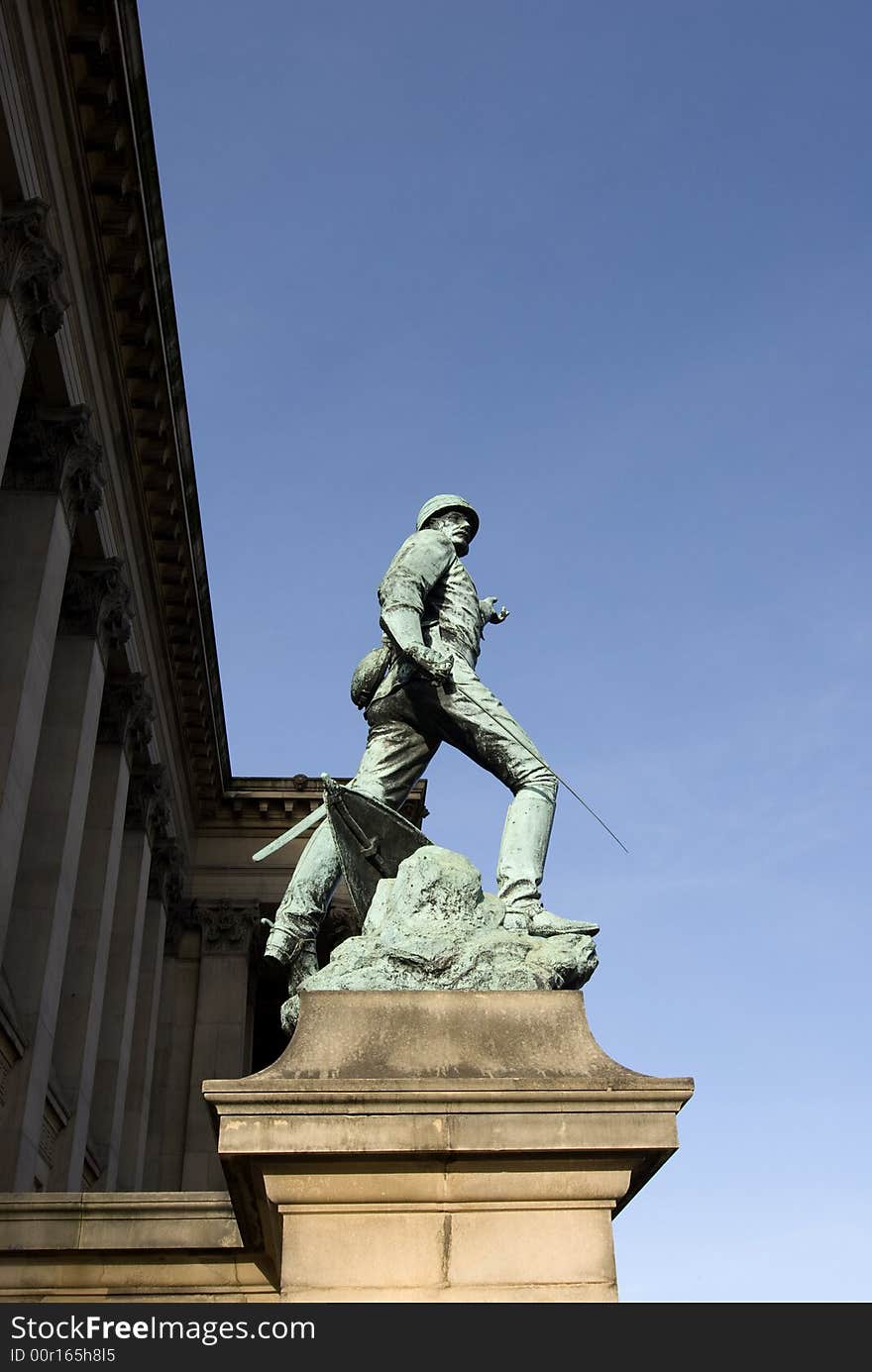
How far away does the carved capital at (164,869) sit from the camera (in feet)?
106

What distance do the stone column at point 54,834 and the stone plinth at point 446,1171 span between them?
14.1m

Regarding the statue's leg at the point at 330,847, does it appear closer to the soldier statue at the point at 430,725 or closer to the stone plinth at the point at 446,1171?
the soldier statue at the point at 430,725

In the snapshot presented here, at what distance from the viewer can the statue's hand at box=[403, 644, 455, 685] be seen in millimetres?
8344

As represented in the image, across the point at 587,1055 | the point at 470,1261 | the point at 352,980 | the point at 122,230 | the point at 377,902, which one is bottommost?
the point at 470,1261

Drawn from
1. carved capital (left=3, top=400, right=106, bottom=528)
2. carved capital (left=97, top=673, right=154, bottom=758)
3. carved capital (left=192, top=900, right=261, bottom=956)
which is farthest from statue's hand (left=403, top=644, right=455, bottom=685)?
carved capital (left=192, top=900, right=261, bottom=956)

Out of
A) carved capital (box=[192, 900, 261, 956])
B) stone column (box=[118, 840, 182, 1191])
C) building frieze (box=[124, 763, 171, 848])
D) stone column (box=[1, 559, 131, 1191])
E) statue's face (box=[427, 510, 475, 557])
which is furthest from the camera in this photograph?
carved capital (box=[192, 900, 261, 956])

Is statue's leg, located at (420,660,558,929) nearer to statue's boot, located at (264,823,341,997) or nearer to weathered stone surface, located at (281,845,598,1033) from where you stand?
weathered stone surface, located at (281,845,598,1033)

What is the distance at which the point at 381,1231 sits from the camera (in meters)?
5.82

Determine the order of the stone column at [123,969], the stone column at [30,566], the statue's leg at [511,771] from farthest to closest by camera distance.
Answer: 1. the stone column at [123,969]
2. the stone column at [30,566]
3. the statue's leg at [511,771]

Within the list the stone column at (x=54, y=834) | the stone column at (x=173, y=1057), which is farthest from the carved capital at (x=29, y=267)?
the stone column at (x=173, y=1057)

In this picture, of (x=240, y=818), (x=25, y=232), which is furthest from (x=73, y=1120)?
(x=240, y=818)

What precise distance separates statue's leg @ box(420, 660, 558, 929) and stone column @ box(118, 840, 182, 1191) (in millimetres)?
21317

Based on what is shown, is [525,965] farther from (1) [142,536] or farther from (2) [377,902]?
(1) [142,536]

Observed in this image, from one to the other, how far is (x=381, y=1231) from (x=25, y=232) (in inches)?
624
